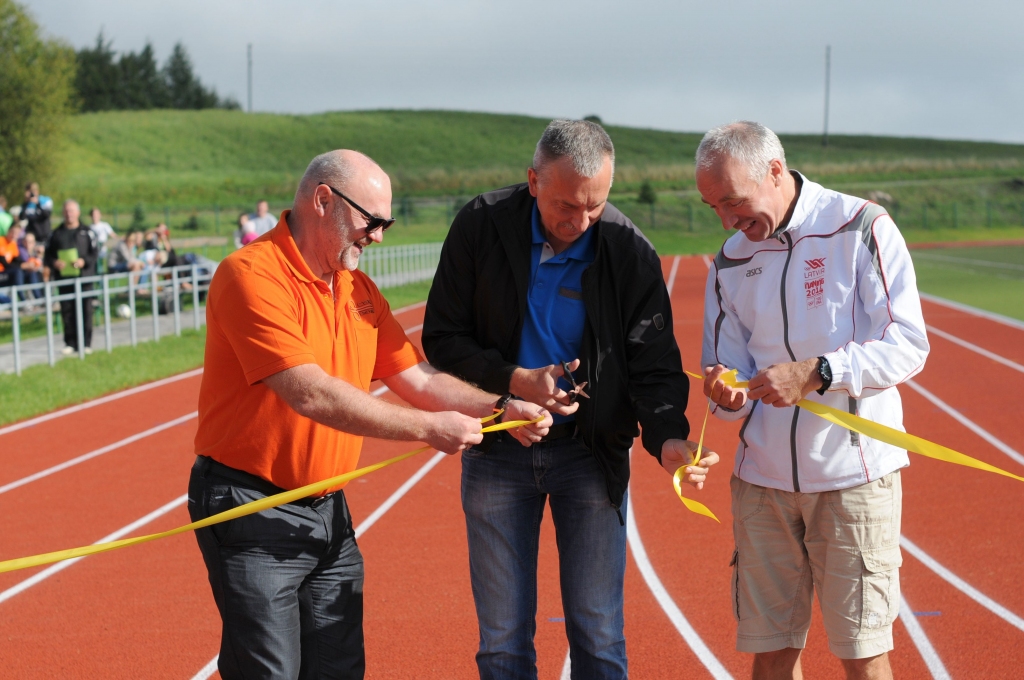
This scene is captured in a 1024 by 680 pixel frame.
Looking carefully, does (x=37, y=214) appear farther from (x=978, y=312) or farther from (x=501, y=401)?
(x=978, y=312)

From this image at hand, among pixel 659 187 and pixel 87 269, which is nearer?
pixel 87 269

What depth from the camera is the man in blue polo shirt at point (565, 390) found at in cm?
329

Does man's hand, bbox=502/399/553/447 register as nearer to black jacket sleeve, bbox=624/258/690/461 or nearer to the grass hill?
black jacket sleeve, bbox=624/258/690/461

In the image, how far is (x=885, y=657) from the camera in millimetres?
3246

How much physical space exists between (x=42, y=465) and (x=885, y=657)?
25.2 feet

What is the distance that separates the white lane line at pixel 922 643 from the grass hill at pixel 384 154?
50640 mm

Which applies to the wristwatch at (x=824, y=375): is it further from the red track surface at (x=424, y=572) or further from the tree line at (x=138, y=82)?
the tree line at (x=138, y=82)

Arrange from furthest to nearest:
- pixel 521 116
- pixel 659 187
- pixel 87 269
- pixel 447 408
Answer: pixel 521 116, pixel 659 187, pixel 87 269, pixel 447 408

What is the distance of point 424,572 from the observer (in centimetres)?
596

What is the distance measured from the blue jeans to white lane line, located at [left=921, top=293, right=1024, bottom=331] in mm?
15004

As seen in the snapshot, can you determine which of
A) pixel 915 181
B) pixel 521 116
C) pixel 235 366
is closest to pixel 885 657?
pixel 235 366

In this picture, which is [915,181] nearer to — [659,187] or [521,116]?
[659,187]

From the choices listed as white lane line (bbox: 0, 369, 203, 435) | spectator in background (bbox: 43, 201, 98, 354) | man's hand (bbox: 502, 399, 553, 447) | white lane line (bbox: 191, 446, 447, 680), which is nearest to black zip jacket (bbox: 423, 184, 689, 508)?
man's hand (bbox: 502, 399, 553, 447)

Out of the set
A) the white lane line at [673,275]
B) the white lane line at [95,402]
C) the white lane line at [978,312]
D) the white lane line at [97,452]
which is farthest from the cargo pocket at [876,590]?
the white lane line at [673,275]
